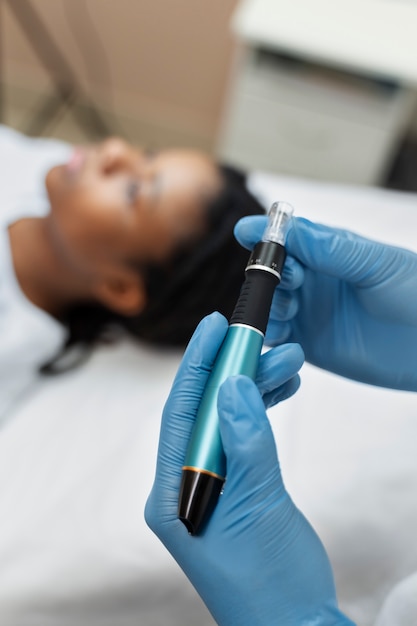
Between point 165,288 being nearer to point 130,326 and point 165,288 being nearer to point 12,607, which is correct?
point 130,326

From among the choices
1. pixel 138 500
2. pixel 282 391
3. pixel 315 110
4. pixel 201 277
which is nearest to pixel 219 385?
pixel 282 391

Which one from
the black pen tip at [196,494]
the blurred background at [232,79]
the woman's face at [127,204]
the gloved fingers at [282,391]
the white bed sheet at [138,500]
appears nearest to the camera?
the black pen tip at [196,494]

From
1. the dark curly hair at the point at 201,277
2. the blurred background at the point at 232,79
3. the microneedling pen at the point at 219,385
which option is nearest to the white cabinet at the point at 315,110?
the blurred background at the point at 232,79

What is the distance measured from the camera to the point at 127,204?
1115 millimetres

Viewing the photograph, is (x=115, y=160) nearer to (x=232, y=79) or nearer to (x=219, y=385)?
(x=219, y=385)

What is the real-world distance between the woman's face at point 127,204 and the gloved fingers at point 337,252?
1.54 feet

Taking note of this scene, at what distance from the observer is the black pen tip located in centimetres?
51

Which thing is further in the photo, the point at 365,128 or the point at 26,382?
the point at 365,128

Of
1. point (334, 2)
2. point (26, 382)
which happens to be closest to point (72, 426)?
point (26, 382)

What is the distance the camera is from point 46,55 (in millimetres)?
2301

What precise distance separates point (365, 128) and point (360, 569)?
4.13ft

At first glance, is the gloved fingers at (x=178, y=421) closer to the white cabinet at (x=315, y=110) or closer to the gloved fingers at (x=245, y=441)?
the gloved fingers at (x=245, y=441)

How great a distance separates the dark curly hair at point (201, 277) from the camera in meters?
1.12

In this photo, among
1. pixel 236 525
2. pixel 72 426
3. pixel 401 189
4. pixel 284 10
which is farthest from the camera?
pixel 401 189
